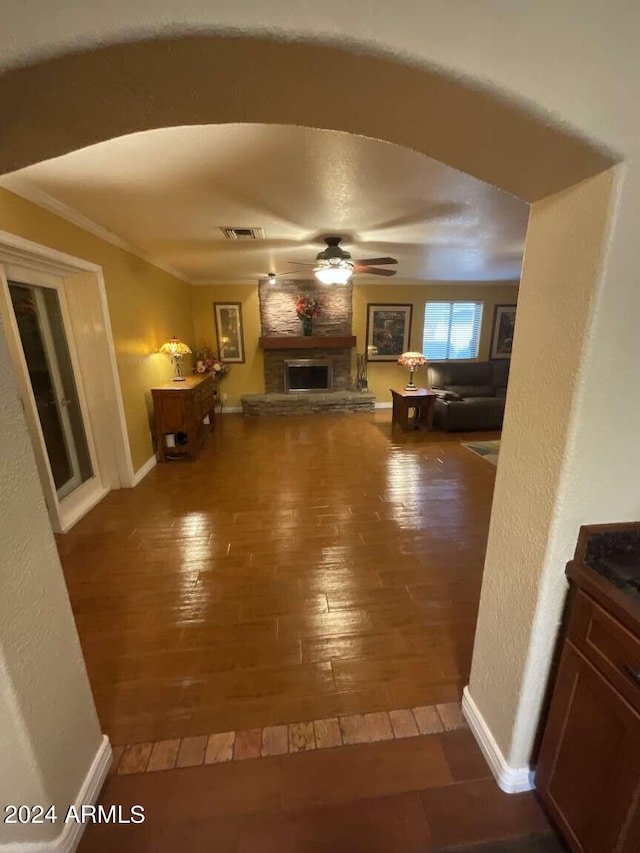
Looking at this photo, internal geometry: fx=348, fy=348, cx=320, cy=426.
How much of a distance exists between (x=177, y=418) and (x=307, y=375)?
298 centimetres

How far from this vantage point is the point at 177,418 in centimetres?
395

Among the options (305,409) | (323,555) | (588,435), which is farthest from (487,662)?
(305,409)

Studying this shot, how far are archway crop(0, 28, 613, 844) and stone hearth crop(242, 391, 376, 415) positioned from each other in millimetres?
5066

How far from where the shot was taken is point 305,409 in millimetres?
6156

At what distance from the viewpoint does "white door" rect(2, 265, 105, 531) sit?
2.35 meters

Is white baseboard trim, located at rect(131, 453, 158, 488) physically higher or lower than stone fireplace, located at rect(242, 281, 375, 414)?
lower

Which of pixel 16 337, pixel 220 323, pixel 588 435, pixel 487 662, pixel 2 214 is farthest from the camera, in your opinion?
pixel 220 323

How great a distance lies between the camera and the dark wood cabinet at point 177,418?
3857 mm

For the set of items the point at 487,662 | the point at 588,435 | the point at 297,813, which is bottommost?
the point at 297,813

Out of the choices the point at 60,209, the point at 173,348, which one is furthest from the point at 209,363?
the point at 60,209

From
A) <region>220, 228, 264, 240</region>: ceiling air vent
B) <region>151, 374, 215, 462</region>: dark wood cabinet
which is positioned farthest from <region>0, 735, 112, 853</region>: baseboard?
<region>220, 228, 264, 240</region>: ceiling air vent

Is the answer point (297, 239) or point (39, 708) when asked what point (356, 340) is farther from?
point (39, 708)

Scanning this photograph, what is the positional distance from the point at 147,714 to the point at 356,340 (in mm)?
5750

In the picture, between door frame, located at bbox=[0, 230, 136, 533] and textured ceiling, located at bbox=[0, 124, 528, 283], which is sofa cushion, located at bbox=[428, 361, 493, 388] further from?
door frame, located at bbox=[0, 230, 136, 533]
